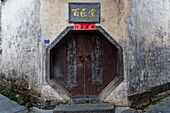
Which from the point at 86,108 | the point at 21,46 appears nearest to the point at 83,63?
the point at 86,108

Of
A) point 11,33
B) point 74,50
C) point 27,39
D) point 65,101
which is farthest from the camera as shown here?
point 11,33

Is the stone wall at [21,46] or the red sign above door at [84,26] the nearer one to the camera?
the red sign above door at [84,26]

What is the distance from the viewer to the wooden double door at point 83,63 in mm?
4008

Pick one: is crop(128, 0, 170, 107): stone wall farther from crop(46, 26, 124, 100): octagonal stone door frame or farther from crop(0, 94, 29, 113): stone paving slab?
crop(0, 94, 29, 113): stone paving slab

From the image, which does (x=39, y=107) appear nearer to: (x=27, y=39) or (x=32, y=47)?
(x=32, y=47)

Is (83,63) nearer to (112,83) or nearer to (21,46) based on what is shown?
(112,83)

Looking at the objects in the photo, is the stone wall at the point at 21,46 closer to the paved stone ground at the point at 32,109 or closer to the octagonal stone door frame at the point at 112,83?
the octagonal stone door frame at the point at 112,83

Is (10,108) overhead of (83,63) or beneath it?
beneath

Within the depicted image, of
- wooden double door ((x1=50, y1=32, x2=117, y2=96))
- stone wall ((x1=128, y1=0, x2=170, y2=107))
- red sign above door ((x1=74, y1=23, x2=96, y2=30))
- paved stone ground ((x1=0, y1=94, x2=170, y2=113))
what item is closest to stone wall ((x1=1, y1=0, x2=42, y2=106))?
paved stone ground ((x1=0, y1=94, x2=170, y2=113))

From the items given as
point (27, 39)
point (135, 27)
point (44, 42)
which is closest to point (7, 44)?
point (27, 39)

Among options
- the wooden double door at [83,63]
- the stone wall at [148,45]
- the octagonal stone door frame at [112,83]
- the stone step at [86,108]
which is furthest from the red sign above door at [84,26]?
the stone step at [86,108]

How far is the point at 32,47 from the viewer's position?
4.15 meters

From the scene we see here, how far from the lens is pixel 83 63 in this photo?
4020 mm

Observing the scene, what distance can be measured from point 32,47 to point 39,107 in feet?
5.86
